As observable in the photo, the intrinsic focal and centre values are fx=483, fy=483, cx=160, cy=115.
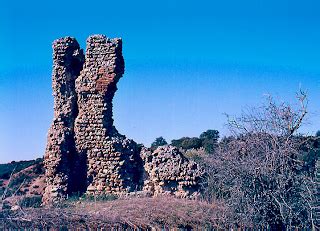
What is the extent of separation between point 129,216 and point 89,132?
707 centimetres

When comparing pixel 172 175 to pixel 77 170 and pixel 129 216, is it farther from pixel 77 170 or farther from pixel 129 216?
pixel 129 216

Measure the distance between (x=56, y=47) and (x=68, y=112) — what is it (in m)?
2.64

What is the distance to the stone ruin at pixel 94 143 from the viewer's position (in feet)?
60.6

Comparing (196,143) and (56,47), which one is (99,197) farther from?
(196,143)

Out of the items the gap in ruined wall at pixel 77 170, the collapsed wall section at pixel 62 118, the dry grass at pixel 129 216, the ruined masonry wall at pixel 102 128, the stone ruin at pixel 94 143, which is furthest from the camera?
the gap in ruined wall at pixel 77 170

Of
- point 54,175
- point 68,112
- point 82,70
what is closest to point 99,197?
point 54,175

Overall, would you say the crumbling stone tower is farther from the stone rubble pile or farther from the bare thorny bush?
the bare thorny bush

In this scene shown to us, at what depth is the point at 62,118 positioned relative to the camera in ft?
Answer: 63.6

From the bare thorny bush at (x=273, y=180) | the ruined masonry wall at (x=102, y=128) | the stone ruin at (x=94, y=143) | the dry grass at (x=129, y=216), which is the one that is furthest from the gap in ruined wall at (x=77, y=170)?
the bare thorny bush at (x=273, y=180)

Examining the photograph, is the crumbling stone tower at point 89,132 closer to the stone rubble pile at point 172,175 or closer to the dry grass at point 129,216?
the stone rubble pile at point 172,175

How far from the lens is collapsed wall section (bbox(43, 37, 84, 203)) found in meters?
18.8

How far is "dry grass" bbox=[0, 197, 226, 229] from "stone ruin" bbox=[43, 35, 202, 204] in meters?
3.43

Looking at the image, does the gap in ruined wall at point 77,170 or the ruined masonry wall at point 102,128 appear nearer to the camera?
the ruined masonry wall at point 102,128

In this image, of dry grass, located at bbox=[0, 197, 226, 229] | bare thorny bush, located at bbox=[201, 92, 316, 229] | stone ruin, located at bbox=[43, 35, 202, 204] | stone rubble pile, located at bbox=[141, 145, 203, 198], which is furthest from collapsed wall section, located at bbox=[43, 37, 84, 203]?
bare thorny bush, located at bbox=[201, 92, 316, 229]
